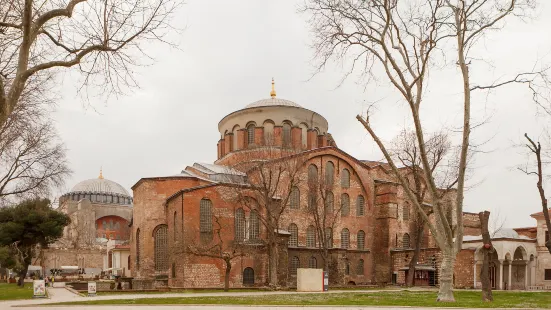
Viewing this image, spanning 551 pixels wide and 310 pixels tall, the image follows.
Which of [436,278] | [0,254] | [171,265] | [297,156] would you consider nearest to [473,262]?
[436,278]

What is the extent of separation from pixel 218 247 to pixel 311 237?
9610mm

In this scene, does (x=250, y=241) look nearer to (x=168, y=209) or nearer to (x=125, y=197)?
(x=168, y=209)

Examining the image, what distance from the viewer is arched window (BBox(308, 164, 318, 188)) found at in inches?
1455

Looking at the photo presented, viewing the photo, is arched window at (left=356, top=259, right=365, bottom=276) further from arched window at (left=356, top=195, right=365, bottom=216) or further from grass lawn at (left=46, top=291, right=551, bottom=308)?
grass lawn at (left=46, top=291, right=551, bottom=308)

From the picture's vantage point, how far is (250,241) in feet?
114

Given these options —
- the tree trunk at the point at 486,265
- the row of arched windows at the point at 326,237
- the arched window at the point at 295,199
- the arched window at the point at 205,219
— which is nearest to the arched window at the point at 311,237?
the row of arched windows at the point at 326,237

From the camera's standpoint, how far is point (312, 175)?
40031 millimetres

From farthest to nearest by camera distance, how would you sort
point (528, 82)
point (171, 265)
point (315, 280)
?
point (171, 265) < point (315, 280) < point (528, 82)

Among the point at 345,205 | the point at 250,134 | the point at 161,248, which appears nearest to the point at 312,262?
the point at 345,205

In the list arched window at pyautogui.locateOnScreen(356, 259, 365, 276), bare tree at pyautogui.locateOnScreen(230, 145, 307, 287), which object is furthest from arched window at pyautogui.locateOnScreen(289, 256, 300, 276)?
arched window at pyautogui.locateOnScreen(356, 259, 365, 276)

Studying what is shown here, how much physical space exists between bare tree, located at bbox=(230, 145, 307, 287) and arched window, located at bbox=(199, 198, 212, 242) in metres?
2.14

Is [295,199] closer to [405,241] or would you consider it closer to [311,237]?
[311,237]

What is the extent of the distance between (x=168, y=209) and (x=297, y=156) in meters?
9.67

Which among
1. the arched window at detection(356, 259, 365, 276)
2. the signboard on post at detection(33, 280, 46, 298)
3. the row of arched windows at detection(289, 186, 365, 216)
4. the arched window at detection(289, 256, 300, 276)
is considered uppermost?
the row of arched windows at detection(289, 186, 365, 216)
